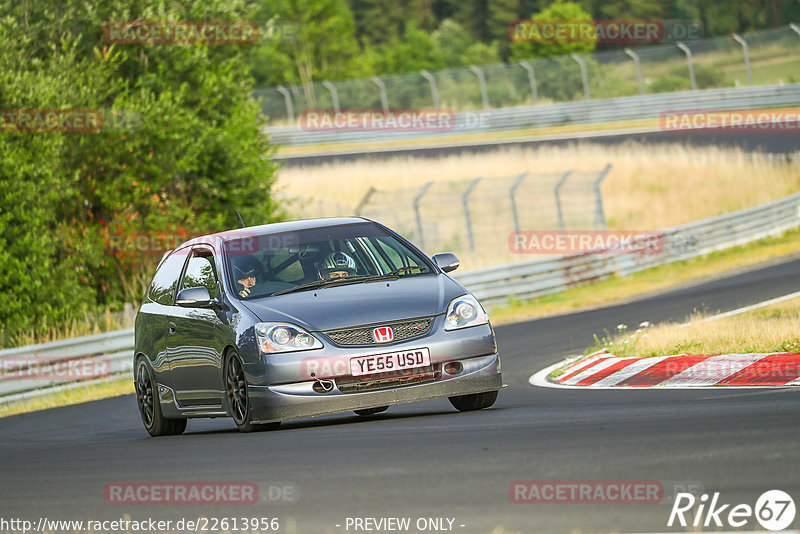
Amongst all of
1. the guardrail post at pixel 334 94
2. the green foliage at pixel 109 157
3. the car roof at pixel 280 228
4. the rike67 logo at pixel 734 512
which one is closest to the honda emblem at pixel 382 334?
the car roof at pixel 280 228

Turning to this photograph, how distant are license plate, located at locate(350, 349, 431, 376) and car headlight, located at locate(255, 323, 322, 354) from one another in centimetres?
29

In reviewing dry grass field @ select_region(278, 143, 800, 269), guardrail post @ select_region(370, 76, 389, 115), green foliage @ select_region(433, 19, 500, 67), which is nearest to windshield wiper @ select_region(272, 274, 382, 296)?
dry grass field @ select_region(278, 143, 800, 269)

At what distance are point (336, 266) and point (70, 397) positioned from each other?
831cm

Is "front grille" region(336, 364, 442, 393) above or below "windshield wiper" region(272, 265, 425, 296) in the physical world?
below

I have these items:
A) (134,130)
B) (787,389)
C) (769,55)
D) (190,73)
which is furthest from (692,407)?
(769,55)

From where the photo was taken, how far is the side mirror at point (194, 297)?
373 inches

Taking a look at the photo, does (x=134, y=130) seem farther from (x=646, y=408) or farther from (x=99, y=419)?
(x=646, y=408)

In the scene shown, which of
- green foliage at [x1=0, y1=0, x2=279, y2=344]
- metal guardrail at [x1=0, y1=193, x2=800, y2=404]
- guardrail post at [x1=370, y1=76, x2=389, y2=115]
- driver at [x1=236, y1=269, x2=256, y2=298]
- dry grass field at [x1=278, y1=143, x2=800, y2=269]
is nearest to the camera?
driver at [x1=236, y1=269, x2=256, y2=298]

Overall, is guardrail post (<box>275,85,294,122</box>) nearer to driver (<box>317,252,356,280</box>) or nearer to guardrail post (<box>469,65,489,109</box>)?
guardrail post (<box>469,65,489,109</box>)

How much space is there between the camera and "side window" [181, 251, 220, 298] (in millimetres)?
9867

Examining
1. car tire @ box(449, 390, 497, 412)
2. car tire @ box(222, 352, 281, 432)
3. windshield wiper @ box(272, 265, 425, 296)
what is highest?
windshield wiper @ box(272, 265, 425, 296)

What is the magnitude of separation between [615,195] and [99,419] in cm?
2675

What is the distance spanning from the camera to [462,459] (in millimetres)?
6699

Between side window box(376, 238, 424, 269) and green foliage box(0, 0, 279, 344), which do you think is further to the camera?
green foliage box(0, 0, 279, 344)
